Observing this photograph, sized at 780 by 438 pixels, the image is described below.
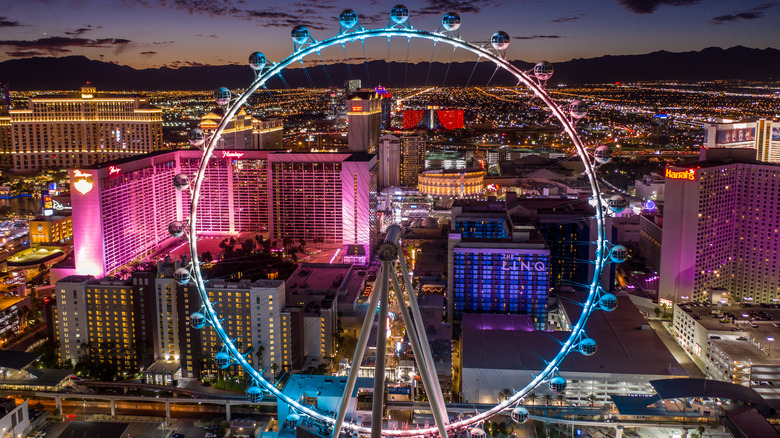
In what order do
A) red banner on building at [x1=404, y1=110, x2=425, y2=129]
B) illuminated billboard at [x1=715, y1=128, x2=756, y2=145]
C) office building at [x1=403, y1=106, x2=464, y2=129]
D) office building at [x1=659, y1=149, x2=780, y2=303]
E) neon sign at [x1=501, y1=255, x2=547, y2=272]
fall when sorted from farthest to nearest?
office building at [x1=403, y1=106, x2=464, y2=129] < red banner on building at [x1=404, y1=110, x2=425, y2=129] < illuminated billboard at [x1=715, y1=128, x2=756, y2=145] < office building at [x1=659, y1=149, x2=780, y2=303] < neon sign at [x1=501, y1=255, x2=547, y2=272]

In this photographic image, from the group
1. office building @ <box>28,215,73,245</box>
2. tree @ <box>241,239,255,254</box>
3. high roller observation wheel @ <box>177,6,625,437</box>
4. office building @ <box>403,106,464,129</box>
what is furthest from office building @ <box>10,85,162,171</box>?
high roller observation wheel @ <box>177,6,625,437</box>

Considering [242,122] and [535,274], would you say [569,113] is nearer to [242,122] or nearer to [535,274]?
[535,274]

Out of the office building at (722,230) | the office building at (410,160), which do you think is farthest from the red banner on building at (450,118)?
the office building at (722,230)

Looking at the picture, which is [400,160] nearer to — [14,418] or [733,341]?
[733,341]

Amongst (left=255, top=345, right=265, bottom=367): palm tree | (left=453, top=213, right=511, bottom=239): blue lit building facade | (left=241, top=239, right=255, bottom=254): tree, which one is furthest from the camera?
(left=241, top=239, right=255, bottom=254): tree

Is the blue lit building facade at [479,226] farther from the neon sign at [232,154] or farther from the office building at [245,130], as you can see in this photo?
the office building at [245,130]

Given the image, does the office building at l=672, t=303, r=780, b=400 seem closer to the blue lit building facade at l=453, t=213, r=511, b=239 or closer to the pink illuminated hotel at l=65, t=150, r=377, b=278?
the blue lit building facade at l=453, t=213, r=511, b=239

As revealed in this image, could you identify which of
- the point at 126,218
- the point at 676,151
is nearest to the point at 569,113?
the point at 126,218

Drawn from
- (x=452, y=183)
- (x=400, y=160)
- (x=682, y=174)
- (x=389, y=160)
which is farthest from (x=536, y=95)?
(x=400, y=160)
